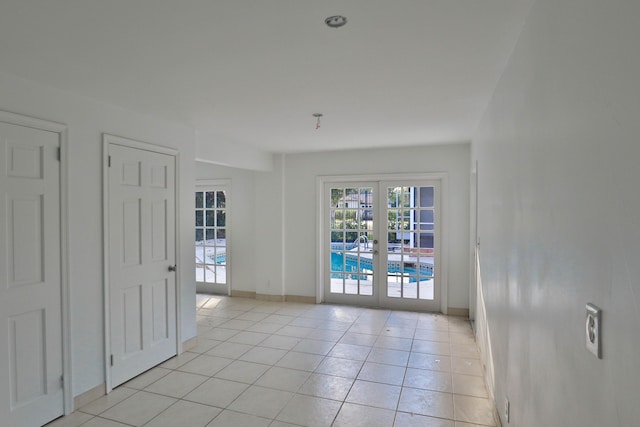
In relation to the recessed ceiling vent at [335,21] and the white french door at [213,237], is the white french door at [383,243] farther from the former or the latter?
the recessed ceiling vent at [335,21]

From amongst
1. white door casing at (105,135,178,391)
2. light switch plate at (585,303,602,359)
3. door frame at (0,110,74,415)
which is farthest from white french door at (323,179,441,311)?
light switch plate at (585,303,602,359)

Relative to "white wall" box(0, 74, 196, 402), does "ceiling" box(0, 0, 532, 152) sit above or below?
above

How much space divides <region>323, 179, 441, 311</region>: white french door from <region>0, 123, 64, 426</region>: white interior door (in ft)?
12.9

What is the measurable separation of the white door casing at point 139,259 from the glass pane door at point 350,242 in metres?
2.77

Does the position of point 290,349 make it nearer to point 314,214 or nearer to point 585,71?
point 314,214

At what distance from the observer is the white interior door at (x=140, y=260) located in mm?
3318

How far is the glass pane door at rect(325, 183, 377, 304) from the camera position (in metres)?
5.98

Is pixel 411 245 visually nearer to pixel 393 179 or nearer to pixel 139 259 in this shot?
pixel 393 179

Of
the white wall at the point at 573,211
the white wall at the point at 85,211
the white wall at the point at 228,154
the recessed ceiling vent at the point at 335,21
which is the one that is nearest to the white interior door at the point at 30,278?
the white wall at the point at 85,211

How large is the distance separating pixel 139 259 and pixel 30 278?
0.97 meters

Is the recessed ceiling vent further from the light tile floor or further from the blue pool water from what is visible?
the blue pool water

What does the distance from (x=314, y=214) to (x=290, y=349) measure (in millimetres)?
2429

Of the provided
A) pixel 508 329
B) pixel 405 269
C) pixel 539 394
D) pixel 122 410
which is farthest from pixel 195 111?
pixel 405 269

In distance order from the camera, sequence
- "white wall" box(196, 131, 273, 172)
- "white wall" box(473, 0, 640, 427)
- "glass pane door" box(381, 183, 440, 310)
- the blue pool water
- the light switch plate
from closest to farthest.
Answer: "white wall" box(473, 0, 640, 427)
the light switch plate
"white wall" box(196, 131, 273, 172)
"glass pane door" box(381, 183, 440, 310)
the blue pool water
